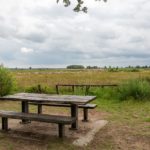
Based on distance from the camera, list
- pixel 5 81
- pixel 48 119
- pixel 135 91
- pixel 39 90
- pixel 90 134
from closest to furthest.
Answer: pixel 48 119 < pixel 90 134 < pixel 135 91 < pixel 5 81 < pixel 39 90

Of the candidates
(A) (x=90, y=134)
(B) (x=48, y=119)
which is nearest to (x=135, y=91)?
(A) (x=90, y=134)

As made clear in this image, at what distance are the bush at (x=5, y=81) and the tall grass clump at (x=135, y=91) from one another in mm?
4910

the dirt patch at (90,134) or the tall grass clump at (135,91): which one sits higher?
the tall grass clump at (135,91)

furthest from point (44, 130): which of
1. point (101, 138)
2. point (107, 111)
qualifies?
point (107, 111)

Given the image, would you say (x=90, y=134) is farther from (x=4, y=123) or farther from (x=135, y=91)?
(x=135, y=91)

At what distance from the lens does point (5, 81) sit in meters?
14.7

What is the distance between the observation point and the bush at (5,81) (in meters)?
14.7

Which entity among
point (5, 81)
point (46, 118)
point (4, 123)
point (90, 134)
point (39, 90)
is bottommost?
point (90, 134)

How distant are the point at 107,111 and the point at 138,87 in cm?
300

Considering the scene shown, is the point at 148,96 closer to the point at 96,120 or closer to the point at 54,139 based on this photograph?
the point at 96,120

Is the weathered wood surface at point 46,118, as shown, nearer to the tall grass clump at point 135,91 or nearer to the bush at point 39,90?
the tall grass clump at point 135,91

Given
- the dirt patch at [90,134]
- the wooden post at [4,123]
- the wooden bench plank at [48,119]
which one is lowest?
the dirt patch at [90,134]

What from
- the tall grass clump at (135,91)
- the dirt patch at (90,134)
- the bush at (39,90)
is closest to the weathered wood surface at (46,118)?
the dirt patch at (90,134)

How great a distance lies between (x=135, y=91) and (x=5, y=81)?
568cm
